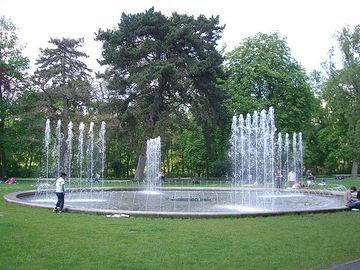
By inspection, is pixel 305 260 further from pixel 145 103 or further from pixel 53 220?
pixel 145 103

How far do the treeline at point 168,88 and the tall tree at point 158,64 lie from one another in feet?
0.29

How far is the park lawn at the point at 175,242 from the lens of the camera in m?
7.67

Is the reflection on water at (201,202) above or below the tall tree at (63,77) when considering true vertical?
below

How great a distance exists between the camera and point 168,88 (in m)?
39.0

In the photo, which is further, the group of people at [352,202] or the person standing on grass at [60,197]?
the group of people at [352,202]

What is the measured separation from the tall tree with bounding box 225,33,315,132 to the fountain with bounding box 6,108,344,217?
5.31 ft

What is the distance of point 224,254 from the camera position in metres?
8.35

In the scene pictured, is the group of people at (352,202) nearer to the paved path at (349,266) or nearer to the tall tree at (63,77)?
the paved path at (349,266)

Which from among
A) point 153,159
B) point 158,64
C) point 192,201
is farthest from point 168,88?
point 192,201

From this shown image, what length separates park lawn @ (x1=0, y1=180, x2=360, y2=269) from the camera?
767 cm

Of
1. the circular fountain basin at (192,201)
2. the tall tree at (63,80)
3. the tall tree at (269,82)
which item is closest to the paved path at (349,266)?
the circular fountain basin at (192,201)

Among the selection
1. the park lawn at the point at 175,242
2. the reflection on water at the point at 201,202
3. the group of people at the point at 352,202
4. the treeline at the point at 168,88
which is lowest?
the park lawn at the point at 175,242

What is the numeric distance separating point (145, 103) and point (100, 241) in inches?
1159

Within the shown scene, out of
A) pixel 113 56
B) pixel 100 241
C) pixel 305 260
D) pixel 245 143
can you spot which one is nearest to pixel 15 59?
pixel 113 56
